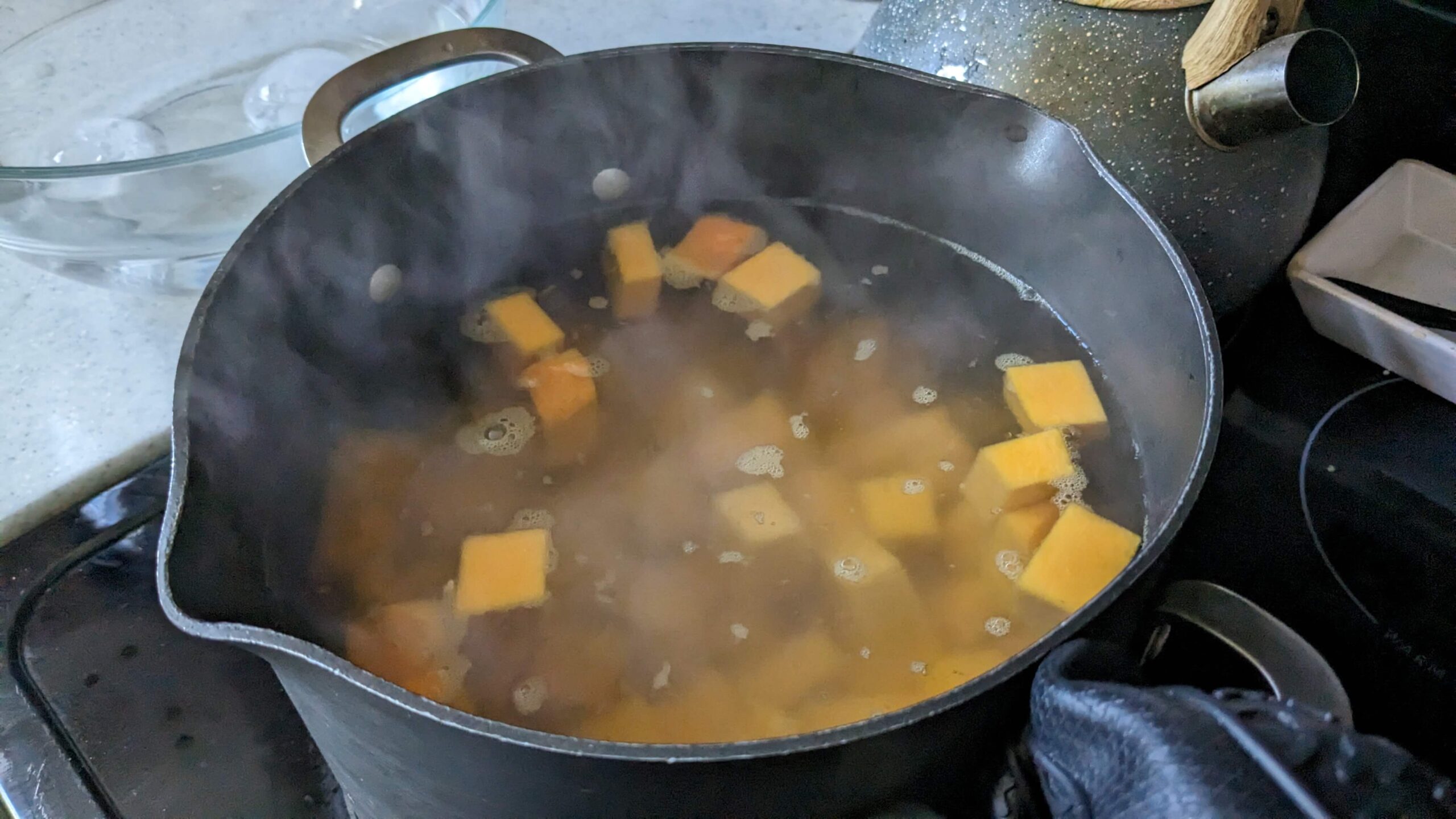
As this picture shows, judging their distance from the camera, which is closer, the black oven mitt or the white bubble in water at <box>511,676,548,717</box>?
the black oven mitt

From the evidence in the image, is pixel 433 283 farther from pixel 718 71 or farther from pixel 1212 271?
pixel 1212 271

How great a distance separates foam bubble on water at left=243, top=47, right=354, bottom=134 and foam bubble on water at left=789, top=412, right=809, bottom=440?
0.62 m

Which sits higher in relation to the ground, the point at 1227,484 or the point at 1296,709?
the point at 1296,709

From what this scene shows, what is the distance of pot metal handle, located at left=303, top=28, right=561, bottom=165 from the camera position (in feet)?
2.48

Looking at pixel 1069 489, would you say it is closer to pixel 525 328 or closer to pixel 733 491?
pixel 733 491

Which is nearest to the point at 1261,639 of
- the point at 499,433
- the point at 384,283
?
the point at 499,433

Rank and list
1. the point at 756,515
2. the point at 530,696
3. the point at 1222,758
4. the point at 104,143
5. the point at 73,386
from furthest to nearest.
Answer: the point at 104,143
the point at 73,386
the point at 756,515
the point at 530,696
the point at 1222,758

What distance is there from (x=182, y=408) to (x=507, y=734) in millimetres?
283

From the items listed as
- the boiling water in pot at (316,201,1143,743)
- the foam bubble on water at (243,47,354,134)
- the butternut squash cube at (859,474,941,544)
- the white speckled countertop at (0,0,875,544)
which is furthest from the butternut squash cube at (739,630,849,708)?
the foam bubble on water at (243,47,354,134)

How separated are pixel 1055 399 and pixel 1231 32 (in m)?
0.30

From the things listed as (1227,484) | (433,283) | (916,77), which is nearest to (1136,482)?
(1227,484)

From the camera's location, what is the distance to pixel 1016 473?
776 millimetres

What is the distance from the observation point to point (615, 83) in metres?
0.85

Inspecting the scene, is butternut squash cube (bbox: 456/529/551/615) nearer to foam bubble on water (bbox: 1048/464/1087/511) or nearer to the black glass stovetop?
the black glass stovetop
